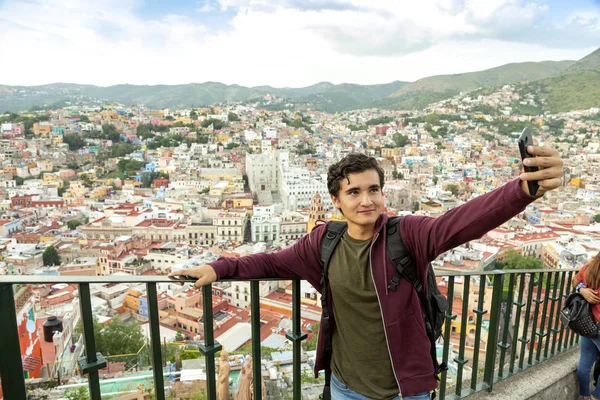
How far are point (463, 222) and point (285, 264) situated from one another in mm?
573

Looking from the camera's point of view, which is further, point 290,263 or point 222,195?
point 222,195

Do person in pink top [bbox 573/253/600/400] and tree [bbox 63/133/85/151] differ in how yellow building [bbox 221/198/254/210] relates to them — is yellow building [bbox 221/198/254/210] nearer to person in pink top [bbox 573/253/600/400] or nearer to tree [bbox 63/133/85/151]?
tree [bbox 63/133/85/151]

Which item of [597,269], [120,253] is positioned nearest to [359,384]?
[597,269]

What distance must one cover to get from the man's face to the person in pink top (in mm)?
1453

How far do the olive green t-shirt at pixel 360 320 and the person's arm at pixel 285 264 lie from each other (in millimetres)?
94

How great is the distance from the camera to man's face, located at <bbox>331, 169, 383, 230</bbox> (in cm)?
120

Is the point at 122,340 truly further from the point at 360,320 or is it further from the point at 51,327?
the point at 360,320

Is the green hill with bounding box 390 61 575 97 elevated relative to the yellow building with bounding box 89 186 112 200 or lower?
elevated

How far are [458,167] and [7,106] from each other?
280ft

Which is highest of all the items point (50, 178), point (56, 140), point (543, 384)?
point (543, 384)

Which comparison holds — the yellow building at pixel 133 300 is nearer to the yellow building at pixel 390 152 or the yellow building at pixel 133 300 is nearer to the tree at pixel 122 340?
the tree at pixel 122 340

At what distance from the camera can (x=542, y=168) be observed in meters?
0.87

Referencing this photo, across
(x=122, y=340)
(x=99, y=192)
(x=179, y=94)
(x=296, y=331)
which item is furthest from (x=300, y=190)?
(x=179, y=94)

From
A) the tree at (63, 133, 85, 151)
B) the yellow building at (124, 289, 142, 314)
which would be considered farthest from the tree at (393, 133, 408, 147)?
the yellow building at (124, 289, 142, 314)
